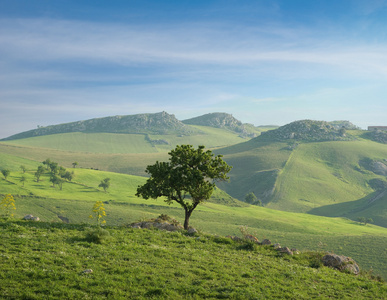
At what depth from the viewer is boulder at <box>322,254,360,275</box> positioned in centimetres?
2691

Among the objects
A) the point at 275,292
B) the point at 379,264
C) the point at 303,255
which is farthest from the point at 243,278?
the point at 379,264

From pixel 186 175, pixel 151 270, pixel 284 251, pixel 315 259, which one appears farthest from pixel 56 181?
pixel 151 270

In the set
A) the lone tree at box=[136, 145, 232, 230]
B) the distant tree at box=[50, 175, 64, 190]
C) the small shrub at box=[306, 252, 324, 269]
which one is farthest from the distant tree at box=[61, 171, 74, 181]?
the small shrub at box=[306, 252, 324, 269]

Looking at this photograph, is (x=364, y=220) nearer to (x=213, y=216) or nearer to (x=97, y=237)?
(x=213, y=216)

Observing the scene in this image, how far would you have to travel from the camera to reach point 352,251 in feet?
264

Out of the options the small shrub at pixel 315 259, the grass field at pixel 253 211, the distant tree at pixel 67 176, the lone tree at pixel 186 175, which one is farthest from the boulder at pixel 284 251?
the distant tree at pixel 67 176

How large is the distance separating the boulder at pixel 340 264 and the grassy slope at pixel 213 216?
4768 cm

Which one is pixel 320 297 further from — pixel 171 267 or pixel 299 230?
pixel 299 230

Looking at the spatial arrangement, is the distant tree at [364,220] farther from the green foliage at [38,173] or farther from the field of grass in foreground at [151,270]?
the green foliage at [38,173]

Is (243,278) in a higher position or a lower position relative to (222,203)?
higher

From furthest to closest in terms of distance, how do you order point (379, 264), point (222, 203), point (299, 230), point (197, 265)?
point (222, 203) → point (299, 230) → point (379, 264) → point (197, 265)

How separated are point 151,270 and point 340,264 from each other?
61.7 feet

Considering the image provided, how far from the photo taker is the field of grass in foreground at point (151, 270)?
15.6 metres

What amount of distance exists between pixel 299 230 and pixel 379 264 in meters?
37.6
